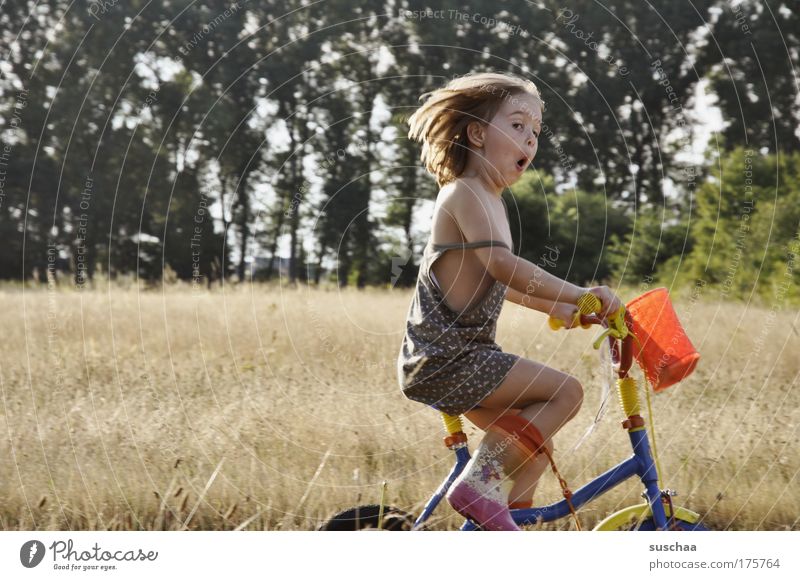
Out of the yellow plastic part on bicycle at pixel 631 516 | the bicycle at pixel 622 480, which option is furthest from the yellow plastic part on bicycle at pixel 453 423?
the yellow plastic part on bicycle at pixel 631 516

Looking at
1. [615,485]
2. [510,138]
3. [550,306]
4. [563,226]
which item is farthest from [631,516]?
[563,226]

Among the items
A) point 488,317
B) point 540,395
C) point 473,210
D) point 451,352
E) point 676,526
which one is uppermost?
point 473,210

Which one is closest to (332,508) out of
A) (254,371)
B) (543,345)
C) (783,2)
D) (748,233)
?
(254,371)

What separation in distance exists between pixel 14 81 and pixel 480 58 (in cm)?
954

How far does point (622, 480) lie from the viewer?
9.81 ft

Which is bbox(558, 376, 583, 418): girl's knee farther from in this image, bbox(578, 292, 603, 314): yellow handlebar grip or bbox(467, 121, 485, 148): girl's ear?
bbox(467, 121, 485, 148): girl's ear

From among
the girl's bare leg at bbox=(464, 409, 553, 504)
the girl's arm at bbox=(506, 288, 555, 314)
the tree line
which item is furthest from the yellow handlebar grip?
the tree line

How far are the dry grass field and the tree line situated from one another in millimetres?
7123

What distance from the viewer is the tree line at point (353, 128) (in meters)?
15.3

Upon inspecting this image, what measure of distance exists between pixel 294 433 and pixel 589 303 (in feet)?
7.98

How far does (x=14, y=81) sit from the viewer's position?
58.0 feet

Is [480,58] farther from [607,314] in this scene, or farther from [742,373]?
[607,314]

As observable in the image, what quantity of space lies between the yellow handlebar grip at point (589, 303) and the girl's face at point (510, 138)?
507mm

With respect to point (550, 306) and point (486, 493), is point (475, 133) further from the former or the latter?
point (486, 493)
